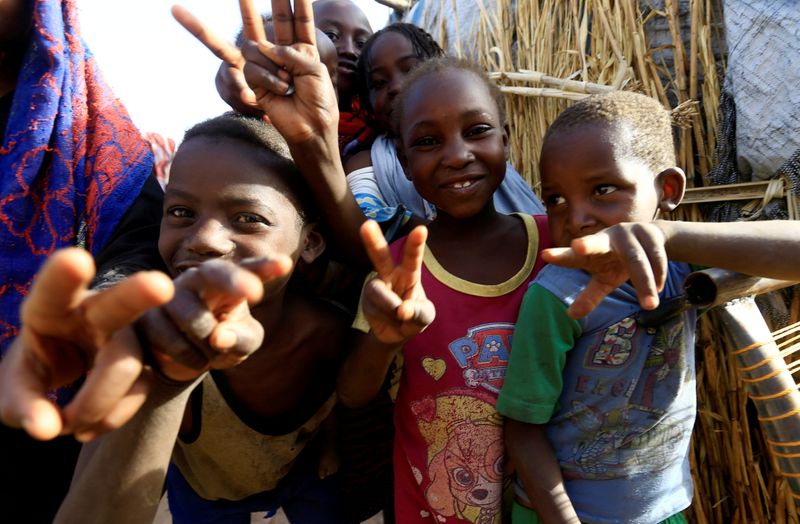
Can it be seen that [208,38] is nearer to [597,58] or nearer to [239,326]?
[239,326]

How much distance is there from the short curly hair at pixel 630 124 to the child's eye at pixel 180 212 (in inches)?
35.8

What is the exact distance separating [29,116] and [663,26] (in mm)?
2264

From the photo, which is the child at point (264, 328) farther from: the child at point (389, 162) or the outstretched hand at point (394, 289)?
the outstretched hand at point (394, 289)

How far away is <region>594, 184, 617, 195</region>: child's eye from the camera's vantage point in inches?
50.6

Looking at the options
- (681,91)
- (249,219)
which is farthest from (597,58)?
(249,219)

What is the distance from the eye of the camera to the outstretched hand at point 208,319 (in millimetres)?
678

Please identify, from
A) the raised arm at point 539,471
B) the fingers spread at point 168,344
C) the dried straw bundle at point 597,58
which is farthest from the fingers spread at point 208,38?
the dried straw bundle at point 597,58

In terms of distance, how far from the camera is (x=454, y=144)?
1.51 m

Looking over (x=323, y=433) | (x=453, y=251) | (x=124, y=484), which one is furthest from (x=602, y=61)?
(x=124, y=484)

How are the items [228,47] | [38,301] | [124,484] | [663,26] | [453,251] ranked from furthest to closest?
1. [663,26]
2. [453,251]
3. [228,47]
4. [124,484]
5. [38,301]

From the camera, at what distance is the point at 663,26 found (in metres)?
2.21

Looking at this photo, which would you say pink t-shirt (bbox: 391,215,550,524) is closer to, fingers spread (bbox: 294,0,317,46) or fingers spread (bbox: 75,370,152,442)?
fingers spread (bbox: 294,0,317,46)

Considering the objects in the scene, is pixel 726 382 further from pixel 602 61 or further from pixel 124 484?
pixel 124 484

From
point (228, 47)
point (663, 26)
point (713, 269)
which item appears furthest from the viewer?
point (663, 26)
